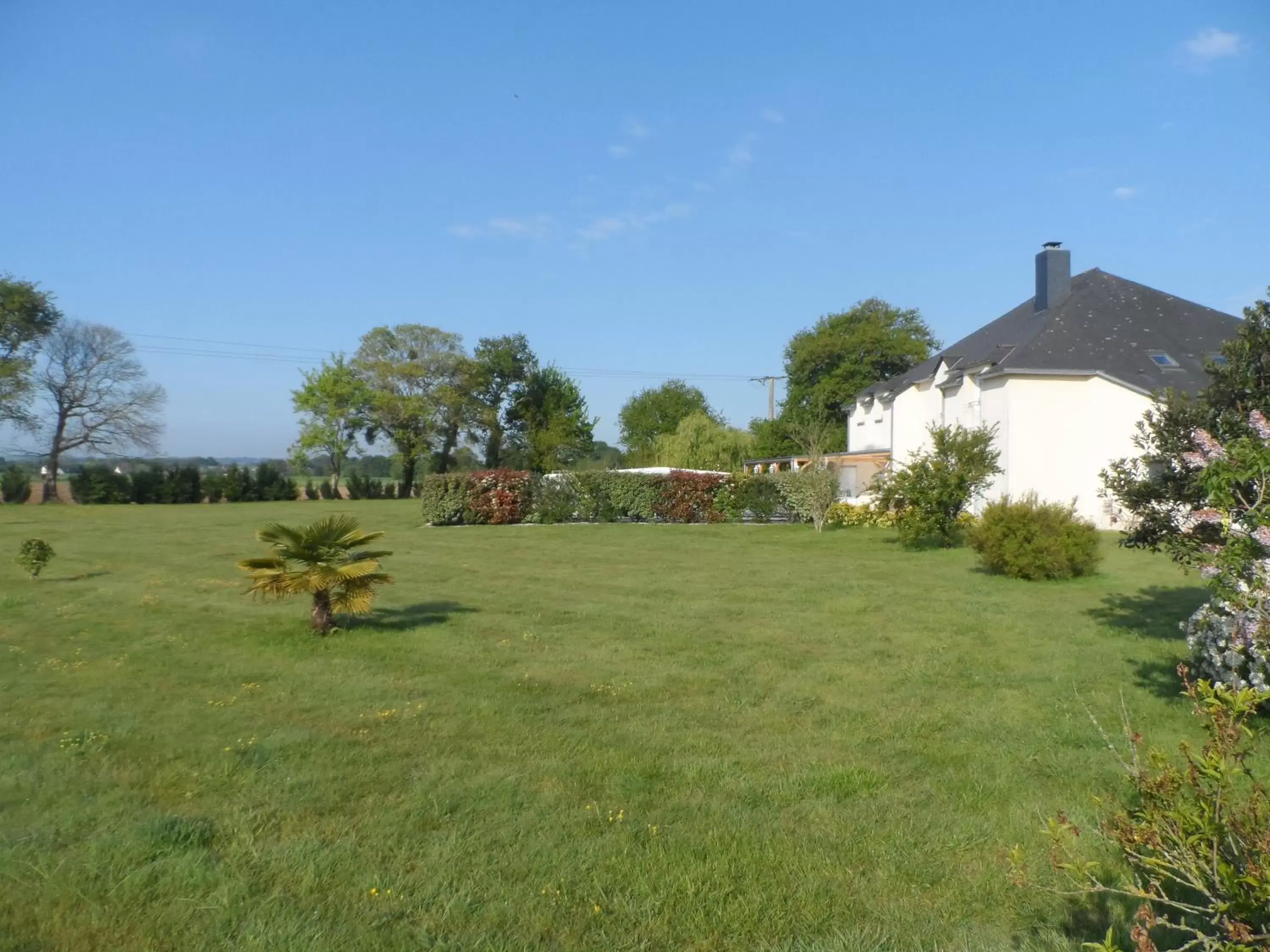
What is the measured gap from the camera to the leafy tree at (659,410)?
8588 centimetres

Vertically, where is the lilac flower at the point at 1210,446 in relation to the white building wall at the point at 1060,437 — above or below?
below

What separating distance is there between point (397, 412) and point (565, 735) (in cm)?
5664

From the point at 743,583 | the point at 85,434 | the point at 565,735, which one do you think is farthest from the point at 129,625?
the point at 85,434

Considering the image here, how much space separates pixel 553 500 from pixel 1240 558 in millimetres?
25414

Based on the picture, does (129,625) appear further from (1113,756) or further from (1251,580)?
(1251,580)

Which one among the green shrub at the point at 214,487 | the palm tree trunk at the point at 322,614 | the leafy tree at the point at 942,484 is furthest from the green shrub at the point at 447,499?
the green shrub at the point at 214,487

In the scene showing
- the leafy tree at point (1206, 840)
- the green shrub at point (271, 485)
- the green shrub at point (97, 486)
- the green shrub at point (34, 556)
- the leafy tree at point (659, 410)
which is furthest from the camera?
the leafy tree at point (659, 410)

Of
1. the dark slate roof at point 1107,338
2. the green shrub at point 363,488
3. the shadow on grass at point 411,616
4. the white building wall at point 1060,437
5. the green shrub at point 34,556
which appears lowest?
the shadow on grass at point 411,616

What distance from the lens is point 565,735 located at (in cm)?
609

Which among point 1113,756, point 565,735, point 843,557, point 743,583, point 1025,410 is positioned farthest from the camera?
point 1025,410

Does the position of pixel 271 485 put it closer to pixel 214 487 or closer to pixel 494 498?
pixel 214 487

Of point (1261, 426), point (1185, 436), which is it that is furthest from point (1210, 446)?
point (1185, 436)

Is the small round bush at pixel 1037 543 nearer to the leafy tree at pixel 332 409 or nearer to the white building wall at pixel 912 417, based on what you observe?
the white building wall at pixel 912 417

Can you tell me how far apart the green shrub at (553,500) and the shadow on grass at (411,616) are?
16.9 metres
